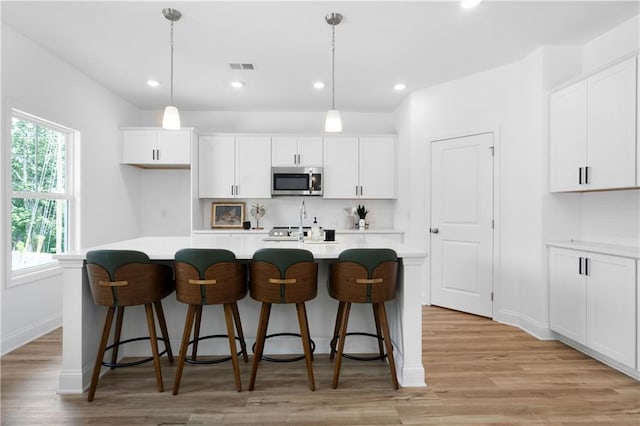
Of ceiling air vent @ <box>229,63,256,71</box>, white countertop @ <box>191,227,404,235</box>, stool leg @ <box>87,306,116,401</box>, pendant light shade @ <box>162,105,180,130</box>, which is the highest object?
ceiling air vent @ <box>229,63,256,71</box>

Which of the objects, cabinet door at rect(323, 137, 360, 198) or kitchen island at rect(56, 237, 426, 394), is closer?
kitchen island at rect(56, 237, 426, 394)

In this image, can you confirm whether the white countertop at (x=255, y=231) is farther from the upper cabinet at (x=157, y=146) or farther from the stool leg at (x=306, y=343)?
the stool leg at (x=306, y=343)

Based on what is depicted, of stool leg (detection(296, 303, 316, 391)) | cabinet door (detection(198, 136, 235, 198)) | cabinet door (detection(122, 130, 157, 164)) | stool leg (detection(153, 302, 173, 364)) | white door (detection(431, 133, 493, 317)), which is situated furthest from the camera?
cabinet door (detection(198, 136, 235, 198))

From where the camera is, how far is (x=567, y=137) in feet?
10.0

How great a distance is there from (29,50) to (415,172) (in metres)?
4.11

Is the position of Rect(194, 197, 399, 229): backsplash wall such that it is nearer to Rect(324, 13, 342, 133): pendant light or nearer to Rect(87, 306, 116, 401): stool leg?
Rect(324, 13, 342, 133): pendant light

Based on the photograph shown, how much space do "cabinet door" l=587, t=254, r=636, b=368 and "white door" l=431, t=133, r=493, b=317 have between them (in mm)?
1112

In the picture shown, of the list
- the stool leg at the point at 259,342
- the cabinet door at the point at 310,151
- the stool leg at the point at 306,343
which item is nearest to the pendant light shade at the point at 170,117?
the stool leg at the point at 259,342

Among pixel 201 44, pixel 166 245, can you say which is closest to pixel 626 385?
pixel 166 245

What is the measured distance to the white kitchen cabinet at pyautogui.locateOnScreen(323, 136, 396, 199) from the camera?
5.11m

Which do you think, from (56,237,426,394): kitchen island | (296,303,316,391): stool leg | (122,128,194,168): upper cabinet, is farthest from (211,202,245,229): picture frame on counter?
(296,303,316,391): stool leg

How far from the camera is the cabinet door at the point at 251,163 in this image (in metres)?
5.04

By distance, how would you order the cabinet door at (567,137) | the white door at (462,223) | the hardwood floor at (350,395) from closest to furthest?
the hardwood floor at (350,395) → the cabinet door at (567,137) → the white door at (462,223)

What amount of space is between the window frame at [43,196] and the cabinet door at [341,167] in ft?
9.95
